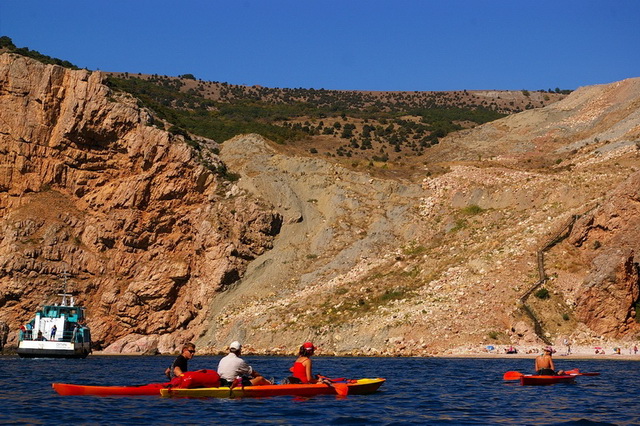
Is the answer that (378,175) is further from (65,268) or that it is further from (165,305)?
(65,268)

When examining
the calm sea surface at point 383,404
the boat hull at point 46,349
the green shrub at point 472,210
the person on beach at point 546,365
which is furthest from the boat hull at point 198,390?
the green shrub at point 472,210

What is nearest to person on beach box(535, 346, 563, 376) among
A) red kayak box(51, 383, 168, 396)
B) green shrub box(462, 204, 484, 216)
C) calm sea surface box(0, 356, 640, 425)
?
calm sea surface box(0, 356, 640, 425)

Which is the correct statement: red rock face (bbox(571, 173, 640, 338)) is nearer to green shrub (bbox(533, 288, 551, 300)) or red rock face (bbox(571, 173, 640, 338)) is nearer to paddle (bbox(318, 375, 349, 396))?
green shrub (bbox(533, 288, 551, 300))

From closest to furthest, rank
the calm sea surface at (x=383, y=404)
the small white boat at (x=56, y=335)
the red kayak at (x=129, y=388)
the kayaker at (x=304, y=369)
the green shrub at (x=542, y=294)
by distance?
the calm sea surface at (x=383, y=404) < the red kayak at (x=129, y=388) < the kayaker at (x=304, y=369) < the green shrub at (x=542, y=294) < the small white boat at (x=56, y=335)

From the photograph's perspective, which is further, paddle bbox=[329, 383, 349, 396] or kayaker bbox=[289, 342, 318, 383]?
paddle bbox=[329, 383, 349, 396]

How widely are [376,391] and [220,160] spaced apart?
164ft

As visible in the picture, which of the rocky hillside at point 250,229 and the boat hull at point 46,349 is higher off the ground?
the rocky hillside at point 250,229

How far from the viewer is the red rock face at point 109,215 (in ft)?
199

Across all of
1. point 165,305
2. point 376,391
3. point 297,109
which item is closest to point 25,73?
point 165,305

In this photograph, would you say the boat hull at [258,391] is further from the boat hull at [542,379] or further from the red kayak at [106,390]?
the boat hull at [542,379]

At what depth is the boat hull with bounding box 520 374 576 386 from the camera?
2877cm

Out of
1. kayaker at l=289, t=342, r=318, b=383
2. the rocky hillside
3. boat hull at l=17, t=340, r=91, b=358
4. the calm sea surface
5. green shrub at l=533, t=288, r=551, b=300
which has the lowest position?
the calm sea surface

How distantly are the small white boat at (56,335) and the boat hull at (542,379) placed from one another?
32652mm

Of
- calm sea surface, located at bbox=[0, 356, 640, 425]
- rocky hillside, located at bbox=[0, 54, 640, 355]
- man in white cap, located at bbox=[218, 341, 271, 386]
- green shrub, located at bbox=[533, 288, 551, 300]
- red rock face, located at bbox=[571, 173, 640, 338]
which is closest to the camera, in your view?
calm sea surface, located at bbox=[0, 356, 640, 425]
